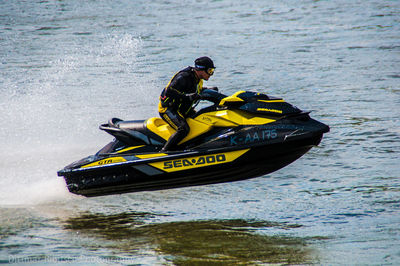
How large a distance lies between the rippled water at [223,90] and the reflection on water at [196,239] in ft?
0.08

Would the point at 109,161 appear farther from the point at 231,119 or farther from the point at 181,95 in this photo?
the point at 231,119

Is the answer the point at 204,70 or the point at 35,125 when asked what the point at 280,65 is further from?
the point at 204,70

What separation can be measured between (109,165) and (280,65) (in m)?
9.67

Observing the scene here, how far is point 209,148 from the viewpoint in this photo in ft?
23.9

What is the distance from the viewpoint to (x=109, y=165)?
755 centimetres

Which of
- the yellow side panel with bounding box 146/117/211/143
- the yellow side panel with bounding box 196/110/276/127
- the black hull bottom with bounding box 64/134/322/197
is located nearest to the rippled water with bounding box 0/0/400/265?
the black hull bottom with bounding box 64/134/322/197

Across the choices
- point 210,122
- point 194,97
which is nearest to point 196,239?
point 210,122

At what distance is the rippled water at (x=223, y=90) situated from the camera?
6.49 meters

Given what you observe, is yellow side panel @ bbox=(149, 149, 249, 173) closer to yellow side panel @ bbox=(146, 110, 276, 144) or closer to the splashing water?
yellow side panel @ bbox=(146, 110, 276, 144)

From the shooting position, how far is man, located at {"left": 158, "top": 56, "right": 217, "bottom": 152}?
→ 7129mm

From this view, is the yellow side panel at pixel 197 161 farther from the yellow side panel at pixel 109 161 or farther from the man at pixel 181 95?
the yellow side panel at pixel 109 161

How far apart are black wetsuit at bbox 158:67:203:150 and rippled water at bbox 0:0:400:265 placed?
1077 millimetres

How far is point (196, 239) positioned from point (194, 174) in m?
1.08

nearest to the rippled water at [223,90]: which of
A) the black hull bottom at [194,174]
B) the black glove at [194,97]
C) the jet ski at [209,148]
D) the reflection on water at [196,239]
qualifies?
the reflection on water at [196,239]
